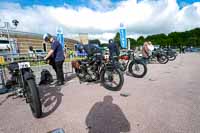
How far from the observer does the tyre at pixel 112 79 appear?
15.1ft

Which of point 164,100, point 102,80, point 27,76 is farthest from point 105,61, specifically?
point 27,76

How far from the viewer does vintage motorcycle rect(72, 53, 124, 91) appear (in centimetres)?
471

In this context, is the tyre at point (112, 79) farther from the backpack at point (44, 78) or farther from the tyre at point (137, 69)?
the backpack at point (44, 78)

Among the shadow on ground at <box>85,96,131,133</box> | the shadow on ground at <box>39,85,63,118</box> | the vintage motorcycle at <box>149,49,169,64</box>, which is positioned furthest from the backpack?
the vintage motorcycle at <box>149,49,169,64</box>

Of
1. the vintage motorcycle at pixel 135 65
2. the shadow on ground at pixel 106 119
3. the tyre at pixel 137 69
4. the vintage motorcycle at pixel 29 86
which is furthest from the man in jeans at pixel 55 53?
the tyre at pixel 137 69

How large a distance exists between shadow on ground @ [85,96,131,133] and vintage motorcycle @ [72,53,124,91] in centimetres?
131

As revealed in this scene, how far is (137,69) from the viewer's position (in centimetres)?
653

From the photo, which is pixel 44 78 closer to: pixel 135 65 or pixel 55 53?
pixel 55 53

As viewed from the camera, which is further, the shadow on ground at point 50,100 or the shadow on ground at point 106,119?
the shadow on ground at point 50,100

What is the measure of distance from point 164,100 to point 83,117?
1.83 m

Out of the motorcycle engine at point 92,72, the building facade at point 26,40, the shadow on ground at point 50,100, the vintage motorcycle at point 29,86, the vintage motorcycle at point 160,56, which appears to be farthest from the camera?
the vintage motorcycle at point 160,56

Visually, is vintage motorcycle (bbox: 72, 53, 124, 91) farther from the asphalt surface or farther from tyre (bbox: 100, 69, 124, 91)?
the asphalt surface

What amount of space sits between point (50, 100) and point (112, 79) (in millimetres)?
1854

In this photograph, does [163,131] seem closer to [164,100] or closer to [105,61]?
[164,100]
